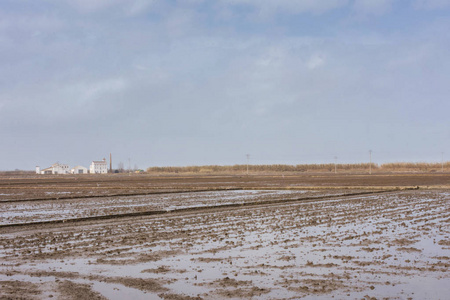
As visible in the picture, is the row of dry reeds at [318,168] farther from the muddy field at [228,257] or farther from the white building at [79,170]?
the muddy field at [228,257]

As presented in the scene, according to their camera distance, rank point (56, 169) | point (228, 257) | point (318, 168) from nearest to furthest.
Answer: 1. point (228, 257)
2. point (318, 168)
3. point (56, 169)

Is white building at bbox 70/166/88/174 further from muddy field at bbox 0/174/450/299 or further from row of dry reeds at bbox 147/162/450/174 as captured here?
muddy field at bbox 0/174/450/299

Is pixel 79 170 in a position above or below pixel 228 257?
above

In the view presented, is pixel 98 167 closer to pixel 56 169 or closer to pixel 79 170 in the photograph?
pixel 79 170

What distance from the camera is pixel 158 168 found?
198375 mm

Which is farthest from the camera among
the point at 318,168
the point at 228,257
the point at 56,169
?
the point at 56,169

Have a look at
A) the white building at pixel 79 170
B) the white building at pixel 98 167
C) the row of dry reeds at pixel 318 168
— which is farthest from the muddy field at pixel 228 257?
the white building at pixel 79 170

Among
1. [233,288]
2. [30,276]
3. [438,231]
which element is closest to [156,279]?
[233,288]

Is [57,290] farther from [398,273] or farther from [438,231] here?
[438,231]

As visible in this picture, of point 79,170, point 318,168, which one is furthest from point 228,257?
point 79,170

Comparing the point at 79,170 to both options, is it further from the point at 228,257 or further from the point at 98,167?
the point at 228,257

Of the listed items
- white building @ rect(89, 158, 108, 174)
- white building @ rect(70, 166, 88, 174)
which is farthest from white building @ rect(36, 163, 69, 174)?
white building @ rect(89, 158, 108, 174)

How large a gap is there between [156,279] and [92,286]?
1238 mm

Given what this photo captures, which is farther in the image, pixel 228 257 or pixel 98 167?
pixel 98 167
